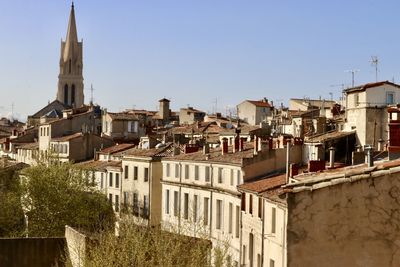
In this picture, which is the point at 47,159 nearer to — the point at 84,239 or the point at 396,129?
the point at 84,239

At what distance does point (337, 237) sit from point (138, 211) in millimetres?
49969

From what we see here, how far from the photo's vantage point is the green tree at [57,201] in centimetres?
5809

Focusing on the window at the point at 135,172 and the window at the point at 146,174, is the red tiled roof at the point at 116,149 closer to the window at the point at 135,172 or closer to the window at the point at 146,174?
the window at the point at 135,172

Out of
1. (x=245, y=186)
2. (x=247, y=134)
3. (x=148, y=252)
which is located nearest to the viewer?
(x=148, y=252)

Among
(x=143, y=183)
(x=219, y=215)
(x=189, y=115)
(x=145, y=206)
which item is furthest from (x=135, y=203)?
(x=189, y=115)

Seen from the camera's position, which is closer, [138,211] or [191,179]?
[191,179]

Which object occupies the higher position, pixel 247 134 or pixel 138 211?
pixel 247 134

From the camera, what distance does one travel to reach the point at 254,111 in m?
119

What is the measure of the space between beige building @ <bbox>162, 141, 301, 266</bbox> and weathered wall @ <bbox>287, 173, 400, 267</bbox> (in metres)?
23.5

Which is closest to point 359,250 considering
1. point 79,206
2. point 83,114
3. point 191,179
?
point 191,179

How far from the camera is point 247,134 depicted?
79.3m

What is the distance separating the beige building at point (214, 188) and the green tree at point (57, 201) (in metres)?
5.51

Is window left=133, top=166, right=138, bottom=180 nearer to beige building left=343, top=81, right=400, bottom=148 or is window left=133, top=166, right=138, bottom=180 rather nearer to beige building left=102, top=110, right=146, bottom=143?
beige building left=343, top=81, right=400, bottom=148

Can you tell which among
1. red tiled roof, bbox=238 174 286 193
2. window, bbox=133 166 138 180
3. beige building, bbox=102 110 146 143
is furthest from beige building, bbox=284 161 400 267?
beige building, bbox=102 110 146 143
